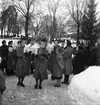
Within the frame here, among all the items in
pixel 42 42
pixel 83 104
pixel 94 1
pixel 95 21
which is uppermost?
pixel 94 1

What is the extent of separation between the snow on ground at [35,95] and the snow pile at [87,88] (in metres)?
1.05

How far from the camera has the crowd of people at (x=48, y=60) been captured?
6922mm

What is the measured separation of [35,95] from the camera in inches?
252

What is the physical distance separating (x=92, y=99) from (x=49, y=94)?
2.68 metres

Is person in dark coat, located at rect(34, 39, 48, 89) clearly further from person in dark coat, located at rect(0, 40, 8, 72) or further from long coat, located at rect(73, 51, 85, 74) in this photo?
person in dark coat, located at rect(0, 40, 8, 72)

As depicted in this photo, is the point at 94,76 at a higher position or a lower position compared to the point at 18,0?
lower

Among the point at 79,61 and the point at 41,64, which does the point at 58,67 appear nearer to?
the point at 41,64

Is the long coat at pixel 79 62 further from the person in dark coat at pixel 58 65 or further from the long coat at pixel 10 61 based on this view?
the long coat at pixel 10 61

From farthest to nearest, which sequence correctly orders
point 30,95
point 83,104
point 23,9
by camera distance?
point 23,9 < point 30,95 < point 83,104

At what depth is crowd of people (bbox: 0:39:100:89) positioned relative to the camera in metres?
6.92

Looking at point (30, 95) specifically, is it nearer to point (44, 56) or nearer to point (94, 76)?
point (44, 56)

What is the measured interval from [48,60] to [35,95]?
197 centimetres

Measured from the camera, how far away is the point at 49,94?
259 inches

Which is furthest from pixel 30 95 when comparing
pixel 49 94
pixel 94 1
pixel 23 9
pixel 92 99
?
pixel 94 1
